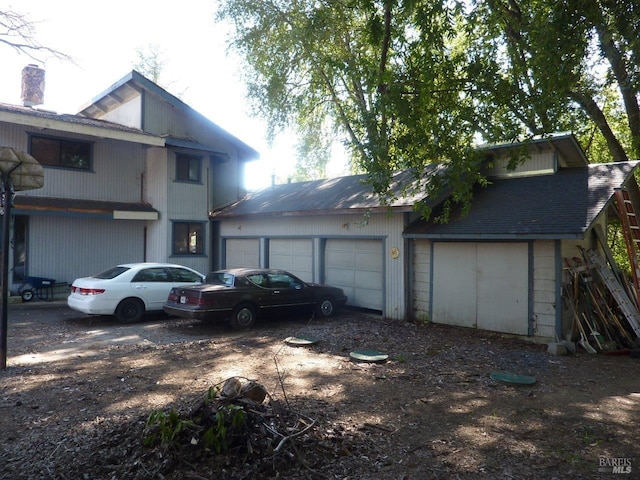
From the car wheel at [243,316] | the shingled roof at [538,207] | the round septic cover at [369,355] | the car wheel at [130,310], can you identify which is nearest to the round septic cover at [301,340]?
the round septic cover at [369,355]

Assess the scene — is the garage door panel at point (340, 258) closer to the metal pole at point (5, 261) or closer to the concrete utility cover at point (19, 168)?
the concrete utility cover at point (19, 168)

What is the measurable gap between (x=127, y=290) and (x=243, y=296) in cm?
298

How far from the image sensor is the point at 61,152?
617 inches

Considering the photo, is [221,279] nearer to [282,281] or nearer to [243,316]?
[243,316]

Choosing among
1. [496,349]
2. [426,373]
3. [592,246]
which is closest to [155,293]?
[426,373]

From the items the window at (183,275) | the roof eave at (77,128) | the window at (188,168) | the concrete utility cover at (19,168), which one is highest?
the roof eave at (77,128)

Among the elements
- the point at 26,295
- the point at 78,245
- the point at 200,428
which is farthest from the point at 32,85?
the point at 200,428

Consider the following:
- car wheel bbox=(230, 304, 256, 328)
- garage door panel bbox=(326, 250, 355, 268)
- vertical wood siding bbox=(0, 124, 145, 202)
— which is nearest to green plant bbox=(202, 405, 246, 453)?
car wheel bbox=(230, 304, 256, 328)

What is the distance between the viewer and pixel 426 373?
7.26 metres

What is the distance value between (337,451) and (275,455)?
68 cm

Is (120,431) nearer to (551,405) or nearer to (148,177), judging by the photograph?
(551,405)

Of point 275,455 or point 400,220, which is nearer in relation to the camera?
point 275,455

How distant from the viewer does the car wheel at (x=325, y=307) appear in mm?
12070
